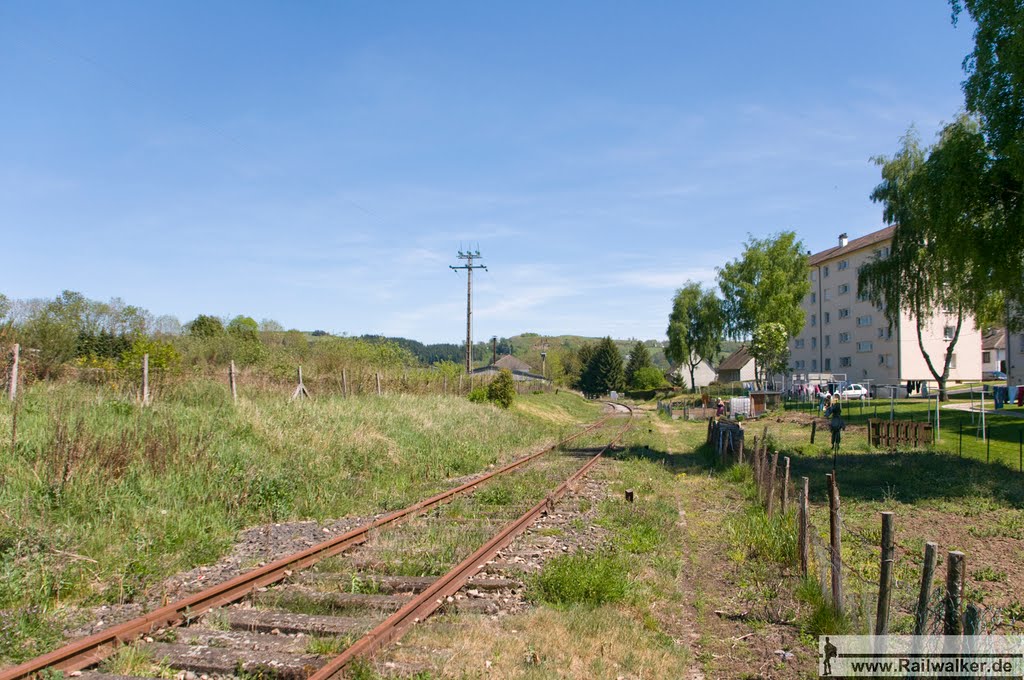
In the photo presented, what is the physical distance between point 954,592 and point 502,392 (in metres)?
32.8

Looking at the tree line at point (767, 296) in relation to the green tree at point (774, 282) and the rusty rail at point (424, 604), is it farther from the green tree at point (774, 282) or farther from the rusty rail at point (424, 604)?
the rusty rail at point (424, 604)

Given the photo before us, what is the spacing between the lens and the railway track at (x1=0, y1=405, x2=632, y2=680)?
4.77 metres

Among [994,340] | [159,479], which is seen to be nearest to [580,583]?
[159,479]

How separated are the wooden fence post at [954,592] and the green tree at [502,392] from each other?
31.8 meters

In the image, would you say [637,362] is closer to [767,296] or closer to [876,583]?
[767,296]

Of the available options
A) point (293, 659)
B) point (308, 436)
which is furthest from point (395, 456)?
point (293, 659)

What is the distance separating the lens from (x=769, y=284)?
53.9 metres

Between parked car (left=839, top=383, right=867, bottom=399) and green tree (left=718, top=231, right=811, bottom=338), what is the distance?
587cm

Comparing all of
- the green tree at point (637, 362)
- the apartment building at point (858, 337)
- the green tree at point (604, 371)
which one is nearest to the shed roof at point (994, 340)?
the apartment building at point (858, 337)

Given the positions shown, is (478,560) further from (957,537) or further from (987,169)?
(987,169)

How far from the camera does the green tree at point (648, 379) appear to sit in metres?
97.3

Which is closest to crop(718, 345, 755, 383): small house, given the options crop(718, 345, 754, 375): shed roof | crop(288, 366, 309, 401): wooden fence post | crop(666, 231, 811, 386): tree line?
crop(718, 345, 754, 375): shed roof

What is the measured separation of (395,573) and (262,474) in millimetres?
4546

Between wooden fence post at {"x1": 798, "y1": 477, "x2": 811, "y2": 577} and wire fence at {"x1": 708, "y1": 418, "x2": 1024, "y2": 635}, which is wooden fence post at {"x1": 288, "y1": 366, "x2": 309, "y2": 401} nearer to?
wire fence at {"x1": 708, "y1": 418, "x2": 1024, "y2": 635}
